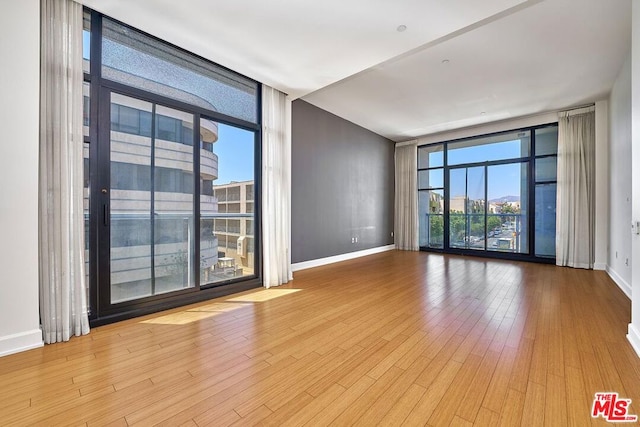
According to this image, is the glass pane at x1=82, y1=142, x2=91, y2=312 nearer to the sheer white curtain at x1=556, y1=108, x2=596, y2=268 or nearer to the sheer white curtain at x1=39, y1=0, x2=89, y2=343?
the sheer white curtain at x1=39, y1=0, x2=89, y2=343

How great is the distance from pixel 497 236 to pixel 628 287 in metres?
3.00

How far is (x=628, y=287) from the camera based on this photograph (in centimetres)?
354

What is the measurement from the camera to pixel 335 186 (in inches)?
236

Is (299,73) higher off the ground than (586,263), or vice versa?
(299,73)

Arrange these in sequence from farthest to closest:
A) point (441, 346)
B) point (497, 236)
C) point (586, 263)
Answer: point (497, 236) < point (586, 263) < point (441, 346)

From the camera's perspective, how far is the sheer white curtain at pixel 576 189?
5.14 meters

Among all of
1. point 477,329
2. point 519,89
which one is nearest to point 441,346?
point 477,329

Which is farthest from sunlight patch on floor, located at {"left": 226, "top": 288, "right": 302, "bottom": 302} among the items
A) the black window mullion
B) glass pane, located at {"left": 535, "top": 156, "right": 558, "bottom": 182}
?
glass pane, located at {"left": 535, "top": 156, "right": 558, "bottom": 182}

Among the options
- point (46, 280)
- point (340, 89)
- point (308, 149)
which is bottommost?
point (46, 280)

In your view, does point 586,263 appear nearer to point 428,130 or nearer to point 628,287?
point 628,287

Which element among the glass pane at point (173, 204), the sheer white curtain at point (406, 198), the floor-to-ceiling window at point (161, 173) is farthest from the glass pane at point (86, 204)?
the sheer white curtain at point (406, 198)

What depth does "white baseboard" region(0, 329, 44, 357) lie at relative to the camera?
2.05 m

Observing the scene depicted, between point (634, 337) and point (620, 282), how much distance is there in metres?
2.59

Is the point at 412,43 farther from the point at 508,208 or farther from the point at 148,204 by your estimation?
the point at 508,208
